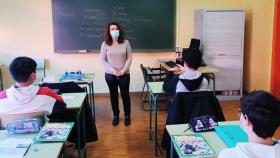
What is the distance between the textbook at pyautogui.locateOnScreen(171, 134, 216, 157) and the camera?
1.77 m

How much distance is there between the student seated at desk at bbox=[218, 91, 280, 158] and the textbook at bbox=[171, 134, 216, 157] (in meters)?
0.40

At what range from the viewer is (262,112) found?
4.30ft

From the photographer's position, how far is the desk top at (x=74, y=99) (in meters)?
2.89

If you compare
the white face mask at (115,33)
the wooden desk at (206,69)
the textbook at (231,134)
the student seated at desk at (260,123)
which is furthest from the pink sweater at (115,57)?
the student seated at desk at (260,123)

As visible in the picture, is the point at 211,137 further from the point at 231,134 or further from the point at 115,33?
the point at 115,33

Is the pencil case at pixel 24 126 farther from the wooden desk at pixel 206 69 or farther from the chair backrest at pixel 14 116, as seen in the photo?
the wooden desk at pixel 206 69

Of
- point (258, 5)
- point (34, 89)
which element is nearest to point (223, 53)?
point (258, 5)

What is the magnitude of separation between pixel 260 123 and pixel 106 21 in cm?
475

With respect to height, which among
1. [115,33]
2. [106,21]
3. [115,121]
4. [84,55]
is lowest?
[115,121]

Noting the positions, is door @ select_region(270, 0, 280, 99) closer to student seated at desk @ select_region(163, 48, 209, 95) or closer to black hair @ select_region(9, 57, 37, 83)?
student seated at desk @ select_region(163, 48, 209, 95)

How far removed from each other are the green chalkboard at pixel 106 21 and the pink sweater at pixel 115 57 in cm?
156

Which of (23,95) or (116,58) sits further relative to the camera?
(116,58)

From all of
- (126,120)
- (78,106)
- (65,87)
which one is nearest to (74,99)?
(78,106)

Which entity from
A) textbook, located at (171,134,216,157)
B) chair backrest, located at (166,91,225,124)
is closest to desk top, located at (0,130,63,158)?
textbook, located at (171,134,216,157)
